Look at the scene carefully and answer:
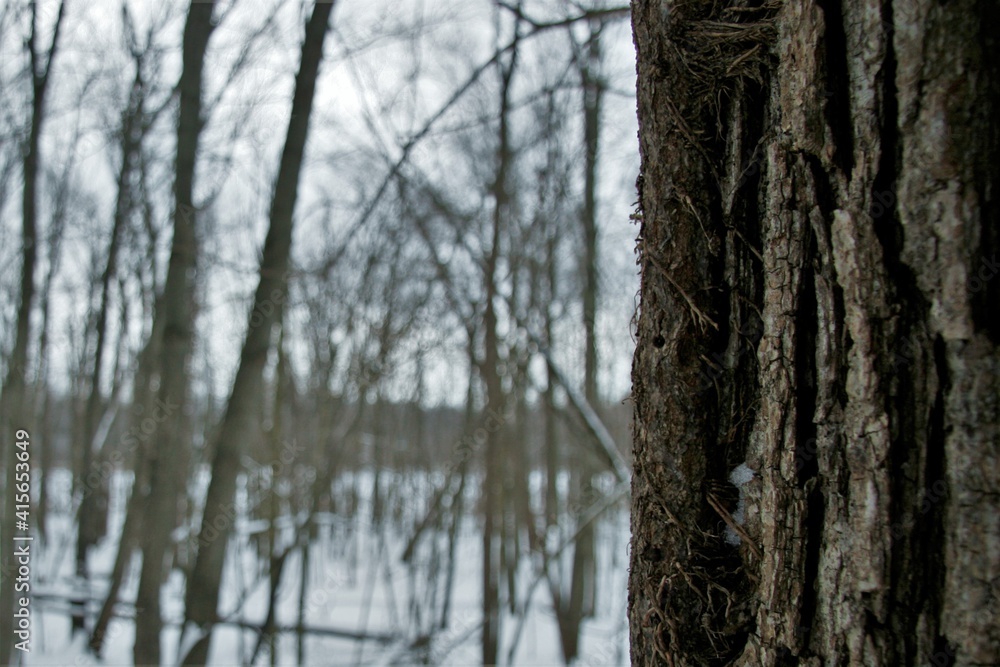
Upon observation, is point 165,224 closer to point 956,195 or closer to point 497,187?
point 497,187

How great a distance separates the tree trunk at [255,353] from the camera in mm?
3721

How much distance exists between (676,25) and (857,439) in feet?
1.94

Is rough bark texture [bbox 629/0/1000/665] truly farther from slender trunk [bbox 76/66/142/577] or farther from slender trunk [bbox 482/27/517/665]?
slender trunk [bbox 76/66/142/577]

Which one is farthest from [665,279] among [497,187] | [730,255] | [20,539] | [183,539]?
[183,539]

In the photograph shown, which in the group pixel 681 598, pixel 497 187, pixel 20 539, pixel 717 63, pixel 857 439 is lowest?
pixel 20 539

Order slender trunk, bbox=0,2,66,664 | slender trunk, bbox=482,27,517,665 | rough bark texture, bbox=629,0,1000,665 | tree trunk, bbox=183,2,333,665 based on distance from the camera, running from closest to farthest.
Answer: rough bark texture, bbox=629,0,1000,665 → tree trunk, bbox=183,2,333,665 → slender trunk, bbox=482,27,517,665 → slender trunk, bbox=0,2,66,664

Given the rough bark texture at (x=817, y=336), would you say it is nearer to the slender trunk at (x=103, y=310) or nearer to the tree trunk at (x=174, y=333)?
the tree trunk at (x=174, y=333)

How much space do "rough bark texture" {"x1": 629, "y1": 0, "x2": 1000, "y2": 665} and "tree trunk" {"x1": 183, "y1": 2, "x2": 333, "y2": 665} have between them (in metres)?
3.03

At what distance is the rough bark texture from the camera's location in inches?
26.2

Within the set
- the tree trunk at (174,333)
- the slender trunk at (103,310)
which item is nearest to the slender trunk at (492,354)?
the tree trunk at (174,333)

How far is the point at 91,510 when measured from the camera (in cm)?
1042

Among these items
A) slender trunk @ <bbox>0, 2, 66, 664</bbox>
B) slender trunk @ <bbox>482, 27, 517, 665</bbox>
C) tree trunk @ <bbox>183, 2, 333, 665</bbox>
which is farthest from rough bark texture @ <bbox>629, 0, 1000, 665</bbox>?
slender trunk @ <bbox>0, 2, 66, 664</bbox>

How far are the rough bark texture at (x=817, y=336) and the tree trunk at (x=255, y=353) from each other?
3033mm

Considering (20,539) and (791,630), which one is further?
(20,539)
